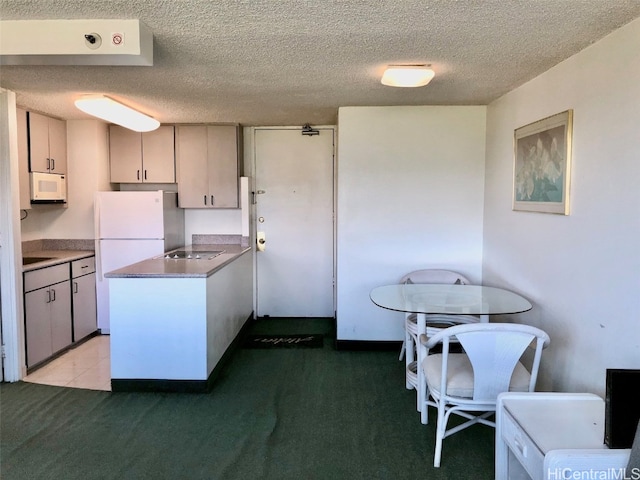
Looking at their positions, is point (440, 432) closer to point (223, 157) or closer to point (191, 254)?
point (191, 254)

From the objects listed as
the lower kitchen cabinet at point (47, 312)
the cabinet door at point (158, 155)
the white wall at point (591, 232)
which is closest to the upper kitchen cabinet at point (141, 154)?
the cabinet door at point (158, 155)

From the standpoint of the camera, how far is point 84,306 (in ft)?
14.5

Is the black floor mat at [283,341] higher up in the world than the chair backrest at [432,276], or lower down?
lower down

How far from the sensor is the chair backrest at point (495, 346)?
221 centimetres

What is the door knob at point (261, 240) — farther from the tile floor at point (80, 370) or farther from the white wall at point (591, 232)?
the white wall at point (591, 232)

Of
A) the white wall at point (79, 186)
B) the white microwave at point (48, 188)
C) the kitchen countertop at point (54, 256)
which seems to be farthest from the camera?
the white wall at point (79, 186)

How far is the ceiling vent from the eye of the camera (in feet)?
6.82

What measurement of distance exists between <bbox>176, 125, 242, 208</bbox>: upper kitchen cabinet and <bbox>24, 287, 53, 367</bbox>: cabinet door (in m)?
1.73

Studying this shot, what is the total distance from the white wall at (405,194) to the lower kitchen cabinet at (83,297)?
101 inches

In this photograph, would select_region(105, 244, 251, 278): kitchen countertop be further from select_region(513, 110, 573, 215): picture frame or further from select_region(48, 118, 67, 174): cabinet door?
select_region(513, 110, 573, 215): picture frame

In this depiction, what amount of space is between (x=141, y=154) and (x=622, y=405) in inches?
185

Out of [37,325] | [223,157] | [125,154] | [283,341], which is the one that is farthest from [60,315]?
[223,157]

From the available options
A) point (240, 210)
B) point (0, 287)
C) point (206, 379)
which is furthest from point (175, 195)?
point (206, 379)

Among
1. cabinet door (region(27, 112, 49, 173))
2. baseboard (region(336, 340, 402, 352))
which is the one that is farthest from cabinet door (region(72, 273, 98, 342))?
baseboard (region(336, 340, 402, 352))
